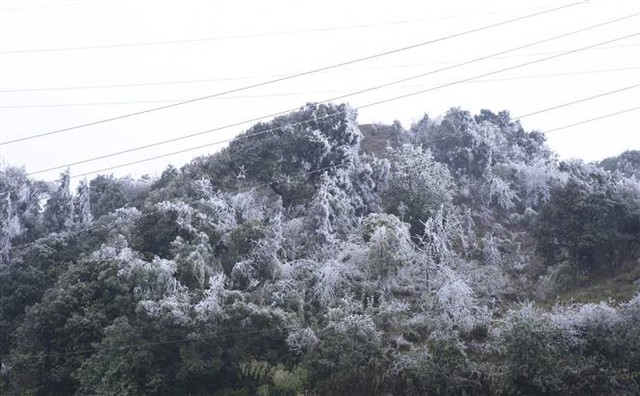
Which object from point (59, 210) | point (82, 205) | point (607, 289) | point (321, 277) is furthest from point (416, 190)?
point (59, 210)

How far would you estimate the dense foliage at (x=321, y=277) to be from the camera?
17500 millimetres

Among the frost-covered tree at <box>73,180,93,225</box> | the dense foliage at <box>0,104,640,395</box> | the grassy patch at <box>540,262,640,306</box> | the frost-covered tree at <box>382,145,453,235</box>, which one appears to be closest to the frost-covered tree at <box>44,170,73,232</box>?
the dense foliage at <box>0,104,640,395</box>

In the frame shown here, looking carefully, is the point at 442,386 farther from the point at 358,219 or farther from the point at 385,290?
the point at 358,219

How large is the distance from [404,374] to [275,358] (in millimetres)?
4163

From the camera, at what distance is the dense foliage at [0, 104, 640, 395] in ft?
57.4

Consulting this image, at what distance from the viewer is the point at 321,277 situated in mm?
23234

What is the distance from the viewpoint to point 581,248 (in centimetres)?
2356

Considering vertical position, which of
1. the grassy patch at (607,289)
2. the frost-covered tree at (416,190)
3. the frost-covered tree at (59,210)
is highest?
the frost-covered tree at (59,210)

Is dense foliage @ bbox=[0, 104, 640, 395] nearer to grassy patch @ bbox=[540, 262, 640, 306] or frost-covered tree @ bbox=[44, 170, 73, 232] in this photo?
frost-covered tree @ bbox=[44, 170, 73, 232]

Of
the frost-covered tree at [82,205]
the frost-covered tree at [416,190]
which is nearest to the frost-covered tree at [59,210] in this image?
the frost-covered tree at [82,205]

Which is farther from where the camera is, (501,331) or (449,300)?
(449,300)

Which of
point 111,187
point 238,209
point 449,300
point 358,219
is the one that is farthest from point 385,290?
point 111,187

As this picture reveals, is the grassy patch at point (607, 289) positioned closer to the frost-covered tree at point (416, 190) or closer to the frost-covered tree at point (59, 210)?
the frost-covered tree at point (416, 190)

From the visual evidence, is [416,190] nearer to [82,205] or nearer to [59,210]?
[82,205]
